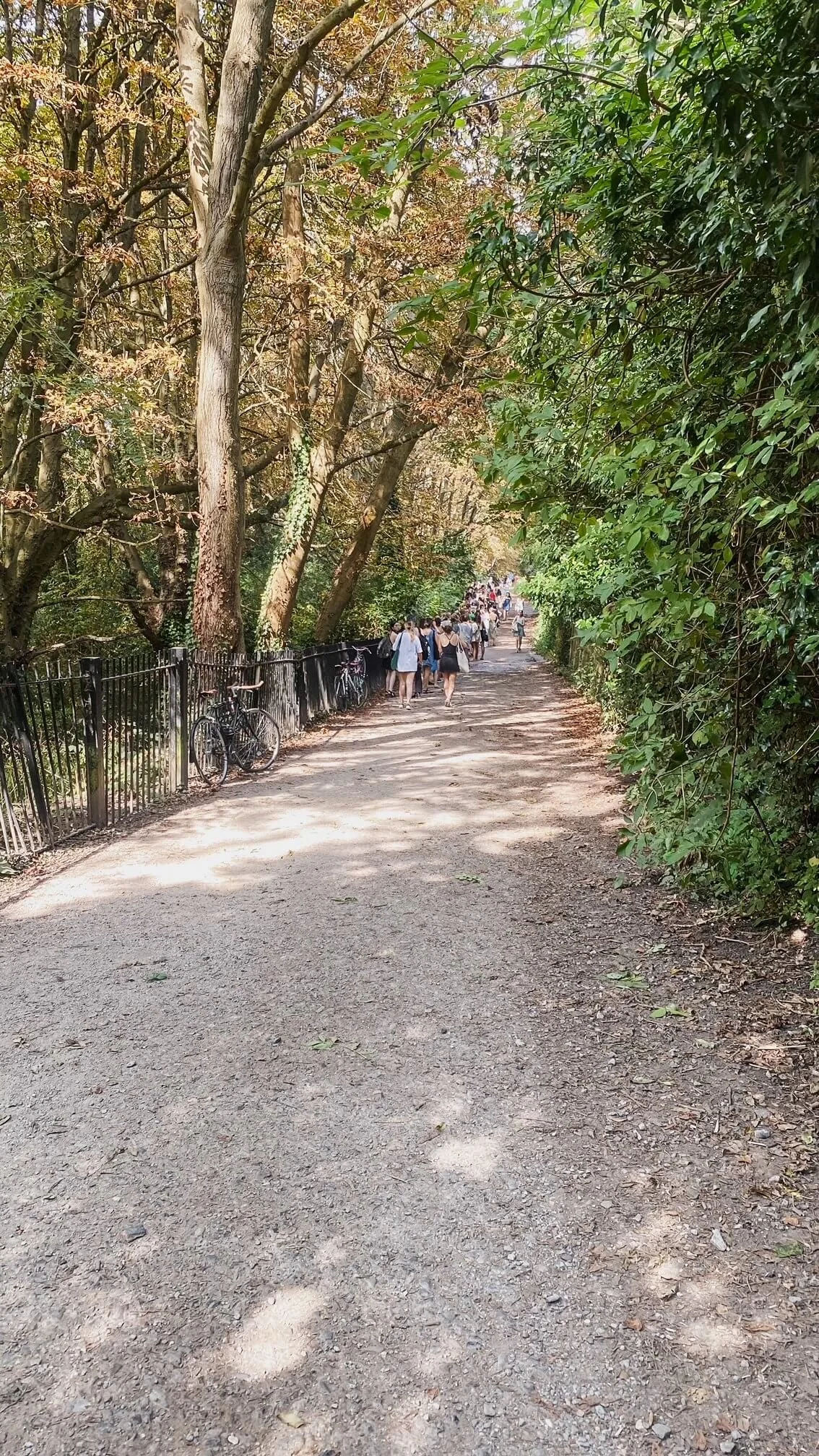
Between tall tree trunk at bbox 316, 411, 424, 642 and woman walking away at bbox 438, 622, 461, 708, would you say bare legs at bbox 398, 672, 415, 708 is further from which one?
woman walking away at bbox 438, 622, 461, 708

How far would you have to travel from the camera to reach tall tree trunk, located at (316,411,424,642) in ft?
62.1

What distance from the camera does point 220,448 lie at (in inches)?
447

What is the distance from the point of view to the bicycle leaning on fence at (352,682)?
1897cm

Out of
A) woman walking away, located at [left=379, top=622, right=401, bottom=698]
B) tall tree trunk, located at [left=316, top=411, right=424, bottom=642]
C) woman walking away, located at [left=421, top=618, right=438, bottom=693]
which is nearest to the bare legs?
woman walking away, located at [left=379, top=622, right=401, bottom=698]

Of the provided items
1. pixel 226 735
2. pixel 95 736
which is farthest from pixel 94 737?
pixel 226 735

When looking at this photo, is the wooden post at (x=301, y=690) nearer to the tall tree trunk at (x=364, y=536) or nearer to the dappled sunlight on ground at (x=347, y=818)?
the dappled sunlight on ground at (x=347, y=818)

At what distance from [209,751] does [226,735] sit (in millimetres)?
287

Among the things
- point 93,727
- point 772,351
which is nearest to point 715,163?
point 772,351

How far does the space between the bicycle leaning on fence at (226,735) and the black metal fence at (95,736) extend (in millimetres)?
Answer: 168

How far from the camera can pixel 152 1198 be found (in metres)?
3.28

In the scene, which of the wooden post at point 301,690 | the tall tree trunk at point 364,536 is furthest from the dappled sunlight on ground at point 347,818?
the tall tree trunk at point 364,536

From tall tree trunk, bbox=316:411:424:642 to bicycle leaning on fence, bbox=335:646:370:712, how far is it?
37.5 inches

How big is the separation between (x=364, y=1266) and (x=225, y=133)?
1179 cm

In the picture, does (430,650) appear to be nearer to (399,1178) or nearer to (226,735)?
(226,735)
